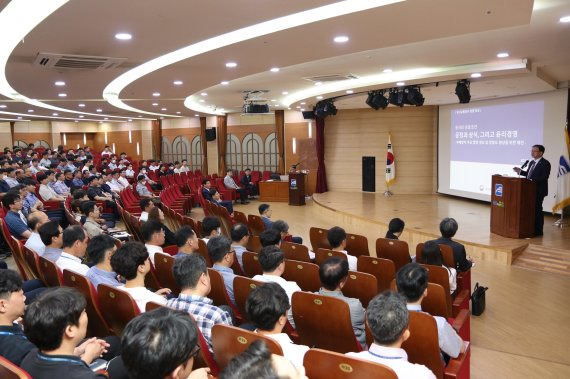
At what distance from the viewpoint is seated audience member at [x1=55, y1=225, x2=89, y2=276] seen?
3998 mm

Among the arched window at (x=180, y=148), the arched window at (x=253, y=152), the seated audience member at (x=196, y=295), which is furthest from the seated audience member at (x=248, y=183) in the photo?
the seated audience member at (x=196, y=295)

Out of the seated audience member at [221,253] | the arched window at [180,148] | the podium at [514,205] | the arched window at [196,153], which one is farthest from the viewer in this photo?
the arched window at [180,148]

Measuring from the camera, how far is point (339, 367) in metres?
1.92

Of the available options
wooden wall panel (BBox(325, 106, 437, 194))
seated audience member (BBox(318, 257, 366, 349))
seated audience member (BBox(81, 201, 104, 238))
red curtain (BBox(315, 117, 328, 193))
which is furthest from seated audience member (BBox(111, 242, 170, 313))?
red curtain (BBox(315, 117, 328, 193))

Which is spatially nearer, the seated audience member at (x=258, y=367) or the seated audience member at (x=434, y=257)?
the seated audience member at (x=258, y=367)

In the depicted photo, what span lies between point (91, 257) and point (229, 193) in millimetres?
11520

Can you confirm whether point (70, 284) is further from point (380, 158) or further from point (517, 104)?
A: point (380, 158)

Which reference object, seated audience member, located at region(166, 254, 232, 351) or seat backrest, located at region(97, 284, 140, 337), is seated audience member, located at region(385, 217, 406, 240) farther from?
seat backrest, located at region(97, 284, 140, 337)

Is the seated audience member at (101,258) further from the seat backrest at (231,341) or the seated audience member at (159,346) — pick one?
the seated audience member at (159,346)

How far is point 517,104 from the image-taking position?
11484mm

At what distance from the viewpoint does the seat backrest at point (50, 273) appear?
11.5ft

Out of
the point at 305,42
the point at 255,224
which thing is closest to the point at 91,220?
the point at 255,224

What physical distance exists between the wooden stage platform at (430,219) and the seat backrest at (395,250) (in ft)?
10.5

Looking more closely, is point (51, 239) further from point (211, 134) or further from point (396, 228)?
point (211, 134)
